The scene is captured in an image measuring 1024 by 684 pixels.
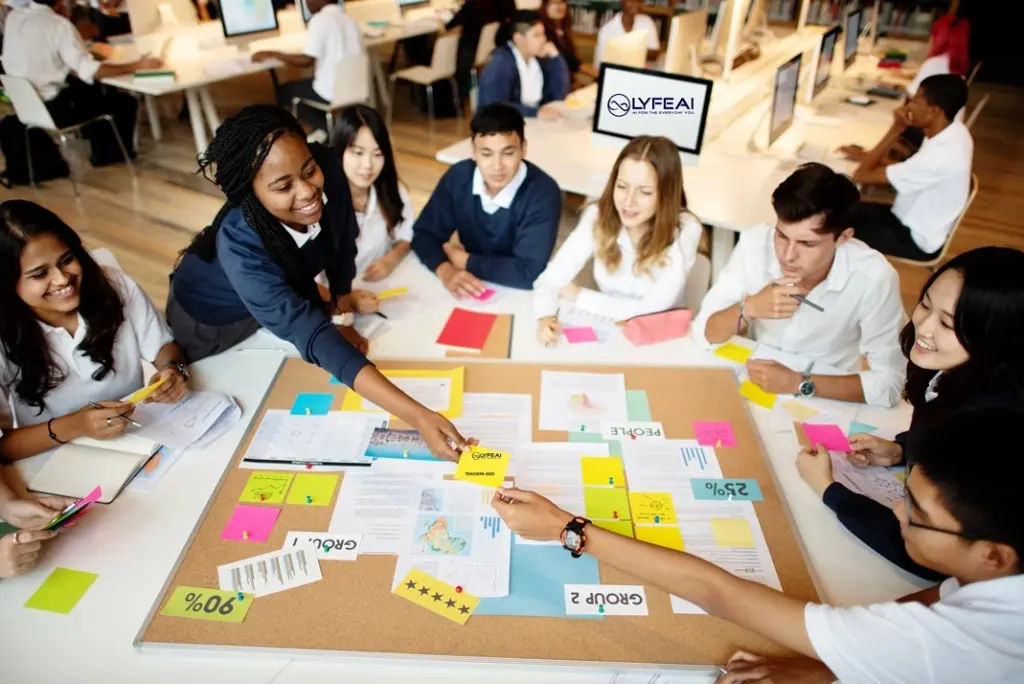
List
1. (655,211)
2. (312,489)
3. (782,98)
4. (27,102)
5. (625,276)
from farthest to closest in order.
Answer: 1. (27,102)
2. (782,98)
3. (625,276)
4. (655,211)
5. (312,489)

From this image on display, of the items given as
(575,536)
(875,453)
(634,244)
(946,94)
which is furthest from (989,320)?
(946,94)

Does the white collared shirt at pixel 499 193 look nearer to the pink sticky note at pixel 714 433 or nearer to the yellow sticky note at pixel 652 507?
the pink sticky note at pixel 714 433

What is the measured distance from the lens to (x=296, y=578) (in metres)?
1.21

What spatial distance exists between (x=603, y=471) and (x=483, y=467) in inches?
10.9

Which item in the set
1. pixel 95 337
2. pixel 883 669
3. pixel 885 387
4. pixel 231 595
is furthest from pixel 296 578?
Answer: pixel 885 387

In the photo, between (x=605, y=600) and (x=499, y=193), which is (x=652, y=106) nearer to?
(x=499, y=193)

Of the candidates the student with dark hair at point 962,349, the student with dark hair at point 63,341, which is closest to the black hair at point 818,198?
the student with dark hair at point 962,349

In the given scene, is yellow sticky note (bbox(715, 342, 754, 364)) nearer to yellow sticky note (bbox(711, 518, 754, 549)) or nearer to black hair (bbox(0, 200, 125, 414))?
yellow sticky note (bbox(711, 518, 754, 549))

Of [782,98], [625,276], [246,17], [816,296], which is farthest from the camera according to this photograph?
[246,17]

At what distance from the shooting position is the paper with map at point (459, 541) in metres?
1.21

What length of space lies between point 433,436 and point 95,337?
2.82 feet

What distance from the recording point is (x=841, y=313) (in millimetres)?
1818

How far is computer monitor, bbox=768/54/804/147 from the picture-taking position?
2.95 m

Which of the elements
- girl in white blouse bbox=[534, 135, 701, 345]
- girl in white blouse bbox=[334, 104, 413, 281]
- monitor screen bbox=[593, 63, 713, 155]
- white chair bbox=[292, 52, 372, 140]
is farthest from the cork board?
white chair bbox=[292, 52, 372, 140]
